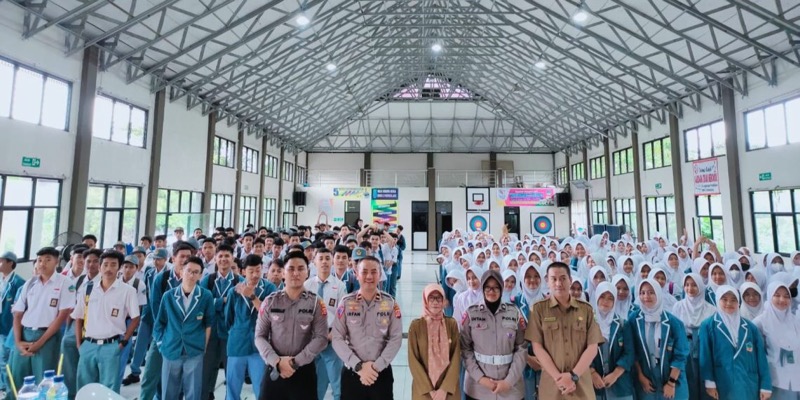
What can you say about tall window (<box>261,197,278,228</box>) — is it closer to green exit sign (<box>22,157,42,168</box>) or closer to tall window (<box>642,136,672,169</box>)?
green exit sign (<box>22,157,42,168</box>)

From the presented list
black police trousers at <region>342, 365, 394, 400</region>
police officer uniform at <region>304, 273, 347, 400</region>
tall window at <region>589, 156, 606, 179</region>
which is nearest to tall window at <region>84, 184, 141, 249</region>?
police officer uniform at <region>304, 273, 347, 400</region>

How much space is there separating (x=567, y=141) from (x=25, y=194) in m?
21.9

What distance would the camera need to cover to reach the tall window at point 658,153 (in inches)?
529

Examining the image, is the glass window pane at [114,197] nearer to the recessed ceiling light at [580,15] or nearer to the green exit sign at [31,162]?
the green exit sign at [31,162]

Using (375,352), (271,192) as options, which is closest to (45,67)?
(375,352)

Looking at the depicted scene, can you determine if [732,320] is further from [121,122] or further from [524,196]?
[524,196]

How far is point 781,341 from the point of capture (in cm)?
305

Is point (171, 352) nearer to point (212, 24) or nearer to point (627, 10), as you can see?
point (212, 24)

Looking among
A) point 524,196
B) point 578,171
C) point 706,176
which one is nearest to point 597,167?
point 578,171

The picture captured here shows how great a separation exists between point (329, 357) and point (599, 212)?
60.8 feet

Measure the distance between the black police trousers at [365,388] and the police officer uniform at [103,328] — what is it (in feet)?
7.58

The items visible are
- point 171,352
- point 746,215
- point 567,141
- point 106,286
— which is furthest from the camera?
point 567,141

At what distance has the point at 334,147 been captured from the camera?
23391 millimetres

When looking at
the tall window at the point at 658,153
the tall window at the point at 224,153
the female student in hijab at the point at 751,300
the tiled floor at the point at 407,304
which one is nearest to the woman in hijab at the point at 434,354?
the tiled floor at the point at 407,304
